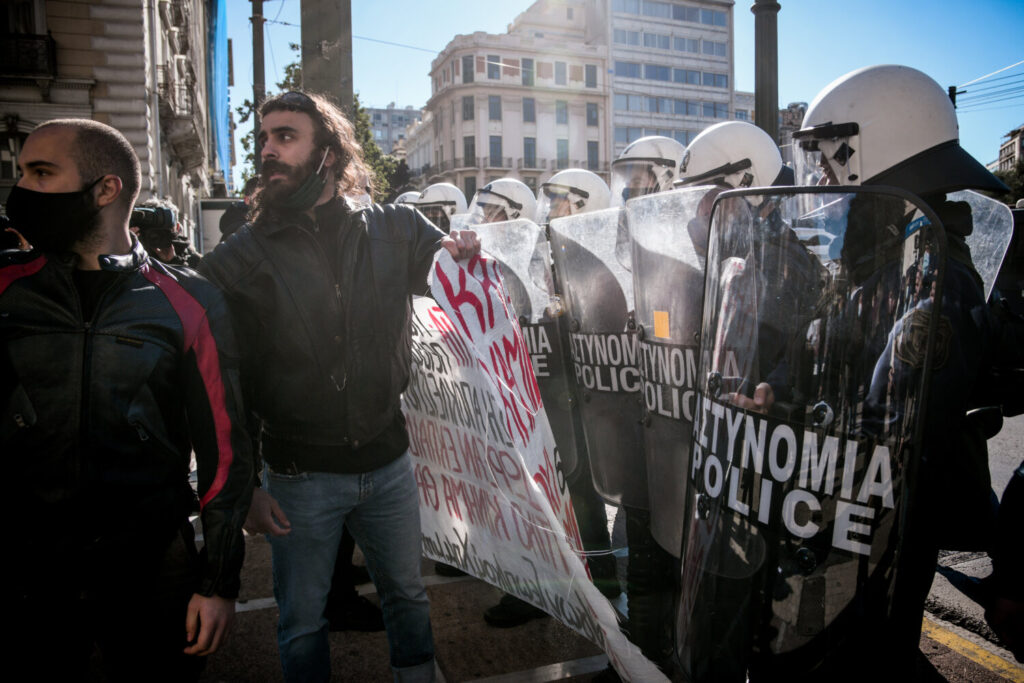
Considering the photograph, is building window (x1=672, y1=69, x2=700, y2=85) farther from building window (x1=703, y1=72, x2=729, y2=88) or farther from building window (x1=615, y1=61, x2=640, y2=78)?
building window (x1=615, y1=61, x2=640, y2=78)

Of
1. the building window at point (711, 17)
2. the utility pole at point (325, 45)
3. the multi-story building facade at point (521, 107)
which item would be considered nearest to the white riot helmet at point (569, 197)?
the utility pole at point (325, 45)

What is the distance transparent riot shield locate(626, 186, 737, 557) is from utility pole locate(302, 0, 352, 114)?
3.35 metres

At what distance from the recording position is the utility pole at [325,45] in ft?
15.9

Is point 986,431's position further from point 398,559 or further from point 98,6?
point 98,6

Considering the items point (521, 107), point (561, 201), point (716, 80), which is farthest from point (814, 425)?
point (716, 80)

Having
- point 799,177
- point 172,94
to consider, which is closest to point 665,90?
point 172,94

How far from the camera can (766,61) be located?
18.2ft

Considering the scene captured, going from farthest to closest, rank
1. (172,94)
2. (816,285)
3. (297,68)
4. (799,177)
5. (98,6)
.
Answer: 1. (172,94)
2. (297,68)
3. (98,6)
4. (799,177)
5. (816,285)

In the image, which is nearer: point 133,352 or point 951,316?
point 951,316

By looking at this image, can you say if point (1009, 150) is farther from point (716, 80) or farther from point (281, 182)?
point (281, 182)

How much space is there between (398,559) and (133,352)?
1085 millimetres

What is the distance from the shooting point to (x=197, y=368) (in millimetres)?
1798

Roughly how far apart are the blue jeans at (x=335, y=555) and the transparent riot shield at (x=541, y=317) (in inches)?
39.3

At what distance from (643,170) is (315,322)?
3672 mm
